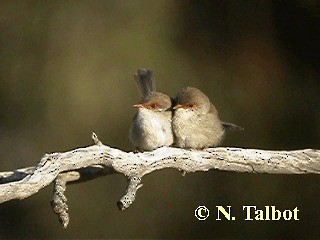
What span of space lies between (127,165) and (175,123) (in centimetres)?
66

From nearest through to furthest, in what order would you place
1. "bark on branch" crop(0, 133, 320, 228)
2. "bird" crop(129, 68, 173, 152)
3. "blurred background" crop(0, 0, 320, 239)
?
"bark on branch" crop(0, 133, 320, 228) < "bird" crop(129, 68, 173, 152) < "blurred background" crop(0, 0, 320, 239)

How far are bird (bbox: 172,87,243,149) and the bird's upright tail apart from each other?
0.23 metres

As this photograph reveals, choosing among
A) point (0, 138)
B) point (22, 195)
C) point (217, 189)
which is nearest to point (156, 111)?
point (22, 195)

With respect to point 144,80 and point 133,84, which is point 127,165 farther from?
point 133,84

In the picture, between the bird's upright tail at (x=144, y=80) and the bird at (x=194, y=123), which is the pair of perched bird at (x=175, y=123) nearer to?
the bird at (x=194, y=123)

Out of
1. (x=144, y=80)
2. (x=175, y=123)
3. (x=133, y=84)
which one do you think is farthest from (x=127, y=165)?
(x=133, y=84)

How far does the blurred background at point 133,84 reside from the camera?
720 centimetres

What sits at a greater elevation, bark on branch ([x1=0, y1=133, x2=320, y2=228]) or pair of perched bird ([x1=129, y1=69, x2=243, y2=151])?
pair of perched bird ([x1=129, y1=69, x2=243, y2=151])

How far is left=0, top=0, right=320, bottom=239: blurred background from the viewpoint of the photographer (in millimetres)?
7203

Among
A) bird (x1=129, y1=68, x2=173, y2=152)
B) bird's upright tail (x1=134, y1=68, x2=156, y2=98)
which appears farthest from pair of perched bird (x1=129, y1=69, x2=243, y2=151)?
bird's upright tail (x1=134, y1=68, x2=156, y2=98)

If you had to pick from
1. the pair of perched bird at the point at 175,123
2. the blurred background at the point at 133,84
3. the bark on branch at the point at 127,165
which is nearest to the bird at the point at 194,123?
the pair of perched bird at the point at 175,123

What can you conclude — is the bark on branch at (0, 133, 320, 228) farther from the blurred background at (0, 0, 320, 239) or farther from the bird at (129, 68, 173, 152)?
the blurred background at (0, 0, 320, 239)

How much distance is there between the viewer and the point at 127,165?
364 centimetres

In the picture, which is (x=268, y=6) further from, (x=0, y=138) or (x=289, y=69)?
(x=0, y=138)
